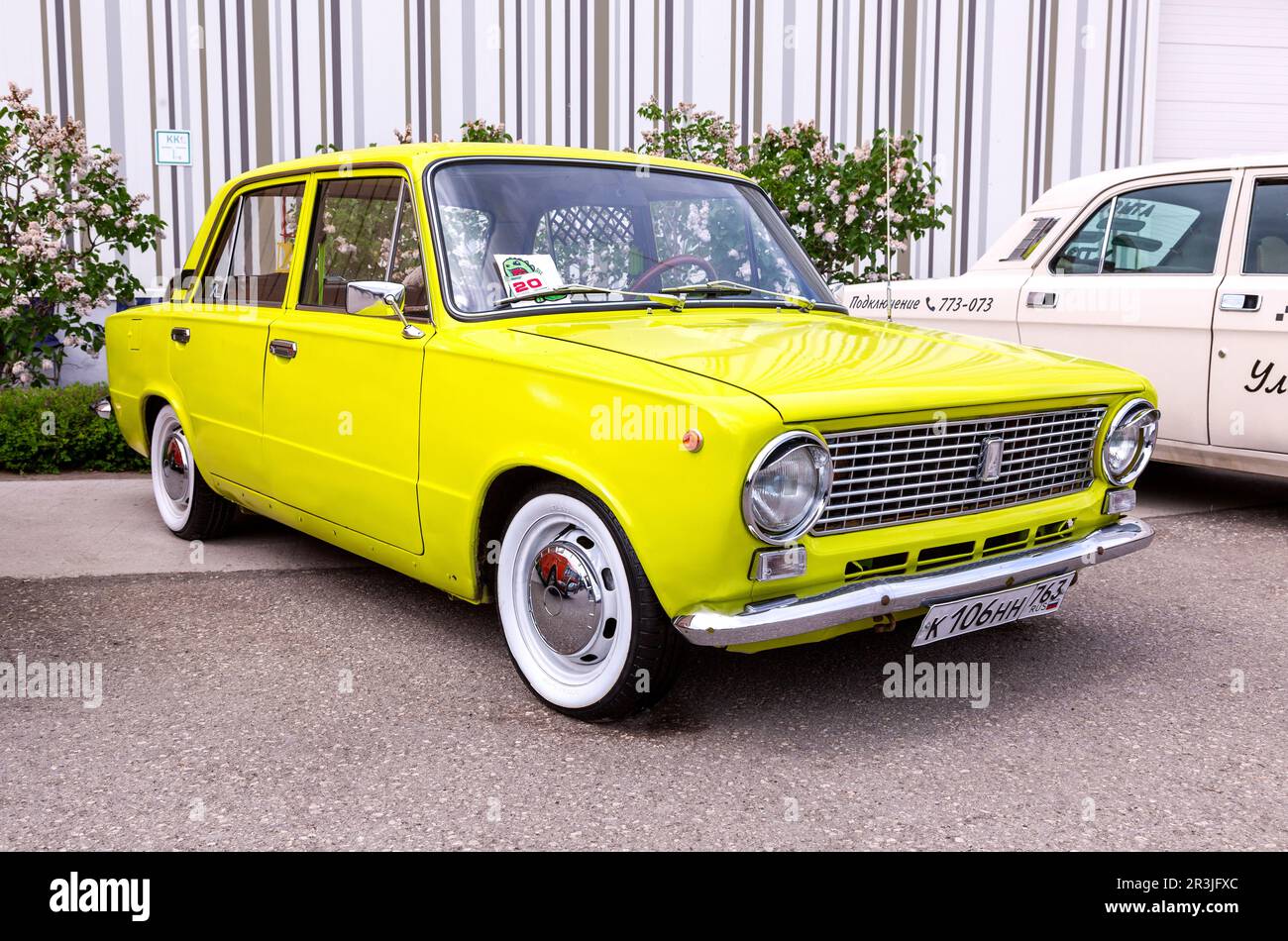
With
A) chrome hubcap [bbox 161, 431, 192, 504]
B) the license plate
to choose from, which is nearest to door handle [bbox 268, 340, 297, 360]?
→ chrome hubcap [bbox 161, 431, 192, 504]

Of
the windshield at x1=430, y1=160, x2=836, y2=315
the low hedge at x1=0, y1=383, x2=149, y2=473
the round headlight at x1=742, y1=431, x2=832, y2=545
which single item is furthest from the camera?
the low hedge at x1=0, y1=383, x2=149, y2=473

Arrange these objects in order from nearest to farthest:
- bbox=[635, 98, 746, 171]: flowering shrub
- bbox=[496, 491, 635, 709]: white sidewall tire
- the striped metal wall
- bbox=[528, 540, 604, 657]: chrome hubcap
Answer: bbox=[496, 491, 635, 709]: white sidewall tire
bbox=[528, 540, 604, 657]: chrome hubcap
bbox=[635, 98, 746, 171]: flowering shrub
the striped metal wall

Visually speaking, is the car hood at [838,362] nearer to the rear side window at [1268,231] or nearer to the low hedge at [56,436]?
the rear side window at [1268,231]

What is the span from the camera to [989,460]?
3.28 m

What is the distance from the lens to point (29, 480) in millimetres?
6949

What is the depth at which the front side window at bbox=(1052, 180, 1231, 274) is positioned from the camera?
581 cm

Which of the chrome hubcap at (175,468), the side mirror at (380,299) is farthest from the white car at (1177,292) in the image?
the chrome hubcap at (175,468)

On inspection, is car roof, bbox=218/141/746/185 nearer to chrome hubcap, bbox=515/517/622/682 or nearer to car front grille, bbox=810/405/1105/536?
chrome hubcap, bbox=515/517/622/682

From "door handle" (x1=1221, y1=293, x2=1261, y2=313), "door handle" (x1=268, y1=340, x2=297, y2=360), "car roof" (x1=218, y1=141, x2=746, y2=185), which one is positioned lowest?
"door handle" (x1=268, y1=340, x2=297, y2=360)

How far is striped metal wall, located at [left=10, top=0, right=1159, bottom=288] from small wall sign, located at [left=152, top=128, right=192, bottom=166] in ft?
0.26

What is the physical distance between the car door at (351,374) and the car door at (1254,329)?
3.85 metres

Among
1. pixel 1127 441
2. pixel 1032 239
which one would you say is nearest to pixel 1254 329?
pixel 1032 239

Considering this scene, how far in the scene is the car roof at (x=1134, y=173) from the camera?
5.69 metres
